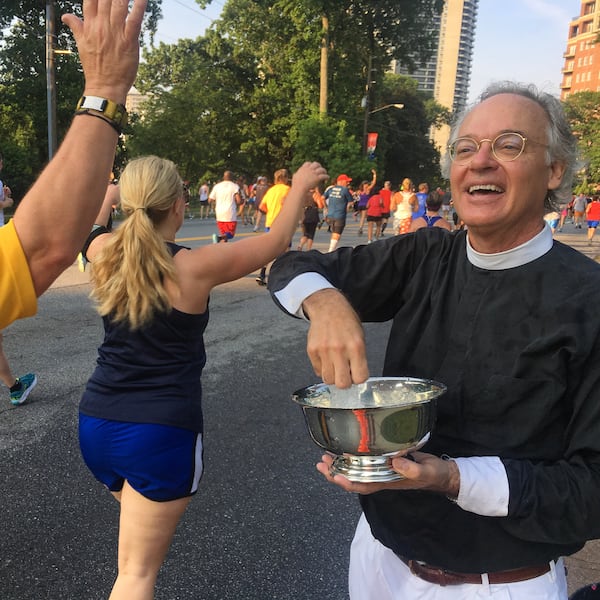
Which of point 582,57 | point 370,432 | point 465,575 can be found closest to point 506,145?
point 370,432

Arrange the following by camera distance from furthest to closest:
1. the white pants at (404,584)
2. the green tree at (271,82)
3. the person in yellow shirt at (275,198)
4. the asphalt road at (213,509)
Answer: the green tree at (271,82) → the person in yellow shirt at (275,198) → the asphalt road at (213,509) → the white pants at (404,584)

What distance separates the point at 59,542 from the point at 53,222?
2.29 m

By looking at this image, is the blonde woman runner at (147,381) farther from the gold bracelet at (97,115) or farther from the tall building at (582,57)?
the tall building at (582,57)

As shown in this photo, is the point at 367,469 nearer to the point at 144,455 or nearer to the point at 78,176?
the point at 78,176

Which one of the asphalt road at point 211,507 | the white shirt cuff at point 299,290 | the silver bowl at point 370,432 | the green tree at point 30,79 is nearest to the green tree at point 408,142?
the green tree at point 30,79

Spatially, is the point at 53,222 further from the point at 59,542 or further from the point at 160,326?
the point at 59,542

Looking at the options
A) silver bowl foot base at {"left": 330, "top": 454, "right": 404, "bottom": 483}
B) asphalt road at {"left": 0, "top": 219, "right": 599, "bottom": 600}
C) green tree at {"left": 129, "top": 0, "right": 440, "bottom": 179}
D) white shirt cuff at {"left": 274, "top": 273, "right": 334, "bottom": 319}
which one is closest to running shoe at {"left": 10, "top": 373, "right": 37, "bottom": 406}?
asphalt road at {"left": 0, "top": 219, "right": 599, "bottom": 600}

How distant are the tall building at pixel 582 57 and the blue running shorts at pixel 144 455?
374ft

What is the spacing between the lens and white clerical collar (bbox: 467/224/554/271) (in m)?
1.46

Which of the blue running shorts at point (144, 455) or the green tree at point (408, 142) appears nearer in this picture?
the blue running shorts at point (144, 455)

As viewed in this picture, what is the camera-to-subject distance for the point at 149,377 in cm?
218

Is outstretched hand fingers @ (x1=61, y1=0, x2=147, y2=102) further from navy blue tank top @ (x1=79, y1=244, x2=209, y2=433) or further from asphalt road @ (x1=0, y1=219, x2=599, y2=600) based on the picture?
asphalt road @ (x1=0, y1=219, x2=599, y2=600)

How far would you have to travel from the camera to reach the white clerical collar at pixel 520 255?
1.46m

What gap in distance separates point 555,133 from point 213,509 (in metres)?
2.65
